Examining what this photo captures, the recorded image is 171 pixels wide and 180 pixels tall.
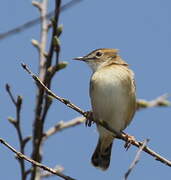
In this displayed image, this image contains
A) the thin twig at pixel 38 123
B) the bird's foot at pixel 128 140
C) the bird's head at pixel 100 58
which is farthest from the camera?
the bird's head at pixel 100 58

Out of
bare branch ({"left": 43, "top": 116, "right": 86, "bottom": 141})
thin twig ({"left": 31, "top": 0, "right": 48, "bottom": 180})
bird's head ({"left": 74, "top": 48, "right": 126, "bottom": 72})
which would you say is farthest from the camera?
bird's head ({"left": 74, "top": 48, "right": 126, "bottom": 72})

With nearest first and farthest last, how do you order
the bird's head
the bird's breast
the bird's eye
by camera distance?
the bird's breast
the bird's head
the bird's eye

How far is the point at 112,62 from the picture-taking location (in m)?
6.63

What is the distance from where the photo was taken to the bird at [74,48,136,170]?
Answer: 19.0 feet

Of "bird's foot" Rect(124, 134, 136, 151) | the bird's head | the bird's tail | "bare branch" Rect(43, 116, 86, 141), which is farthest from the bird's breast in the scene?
"bare branch" Rect(43, 116, 86, 141)

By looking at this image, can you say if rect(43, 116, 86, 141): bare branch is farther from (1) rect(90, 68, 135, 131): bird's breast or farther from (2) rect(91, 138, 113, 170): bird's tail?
(2) rect(91, 138, 113, 170): bird's tail

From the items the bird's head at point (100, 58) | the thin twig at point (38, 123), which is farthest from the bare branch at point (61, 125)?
the bird's head at point (100, 58)

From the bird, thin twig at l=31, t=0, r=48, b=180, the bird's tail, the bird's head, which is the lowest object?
thin twig at l=31, t=0, r=48, b=180

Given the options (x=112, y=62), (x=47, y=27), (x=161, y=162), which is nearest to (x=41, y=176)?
(x=161, y=162)

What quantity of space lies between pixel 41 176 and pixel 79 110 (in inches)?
27.1

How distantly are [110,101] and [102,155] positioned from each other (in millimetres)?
864

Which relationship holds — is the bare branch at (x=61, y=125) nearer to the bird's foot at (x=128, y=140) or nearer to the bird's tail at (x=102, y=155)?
the bird's foot at (x=128, y=140)

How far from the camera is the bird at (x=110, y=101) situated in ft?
19.0

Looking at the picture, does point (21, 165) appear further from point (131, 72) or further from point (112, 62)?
point (112, 62)
